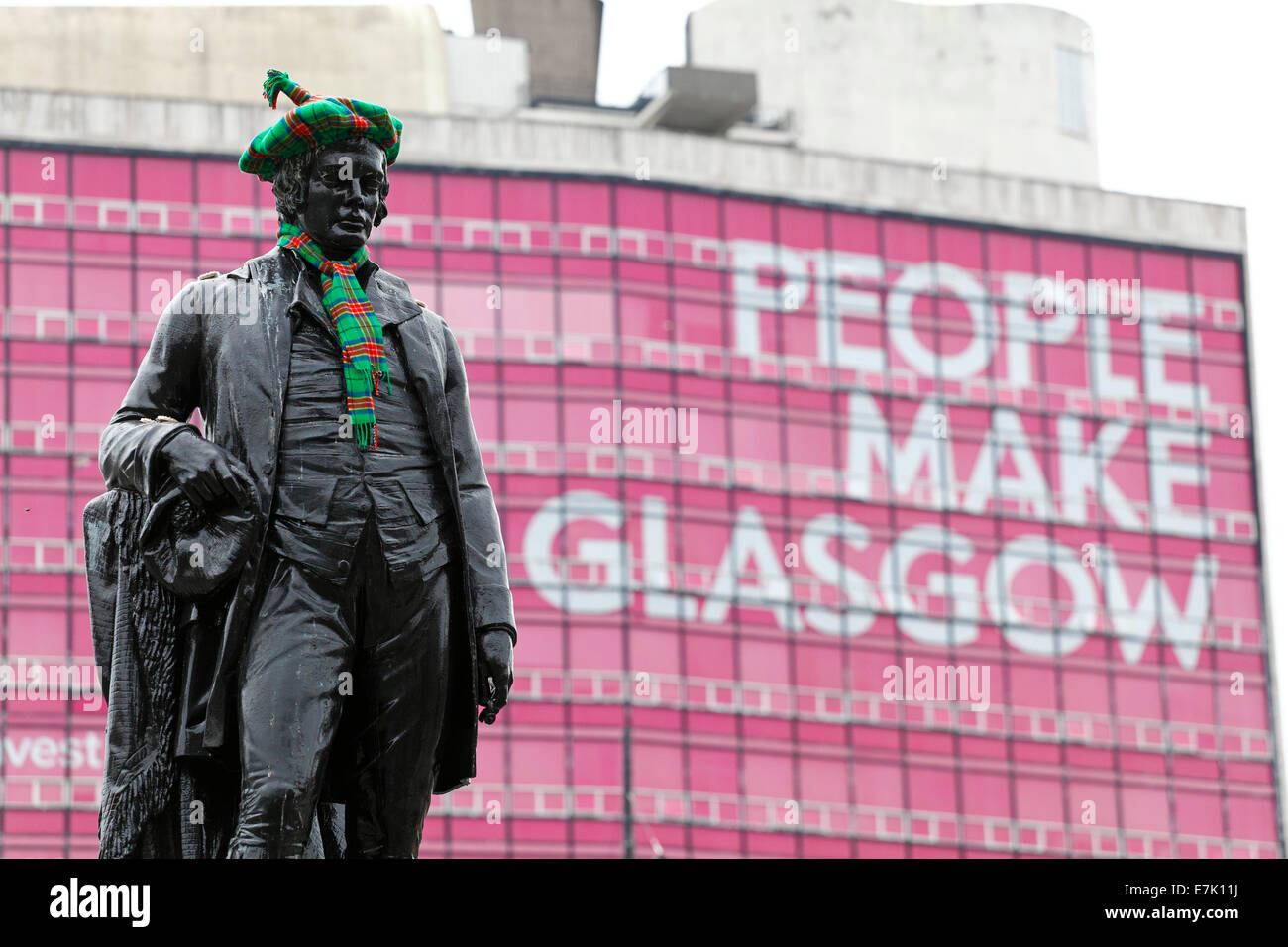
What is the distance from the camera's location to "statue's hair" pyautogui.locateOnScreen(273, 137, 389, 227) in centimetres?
1211

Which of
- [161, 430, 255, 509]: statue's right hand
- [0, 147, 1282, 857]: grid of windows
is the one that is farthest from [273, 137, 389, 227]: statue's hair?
[0, 147, 1282, 857]: grid of windows

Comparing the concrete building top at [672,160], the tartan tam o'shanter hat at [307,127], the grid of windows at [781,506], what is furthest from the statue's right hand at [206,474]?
the concrete building top at [672,160]

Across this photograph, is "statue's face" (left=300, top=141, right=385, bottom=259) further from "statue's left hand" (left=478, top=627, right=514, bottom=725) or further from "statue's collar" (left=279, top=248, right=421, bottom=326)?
"statue's left hand" (left=478, top=627, right=514, bottom=725)

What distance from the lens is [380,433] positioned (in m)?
11.9

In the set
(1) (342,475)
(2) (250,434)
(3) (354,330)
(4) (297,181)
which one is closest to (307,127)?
(4) (297,181)

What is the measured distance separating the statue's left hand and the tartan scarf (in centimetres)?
84

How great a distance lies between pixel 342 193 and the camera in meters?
12.1

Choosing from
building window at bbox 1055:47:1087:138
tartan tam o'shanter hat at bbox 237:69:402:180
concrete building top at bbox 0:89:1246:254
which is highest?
building window at bbox 1055:47:1087:138

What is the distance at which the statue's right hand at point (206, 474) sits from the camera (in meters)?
11.6

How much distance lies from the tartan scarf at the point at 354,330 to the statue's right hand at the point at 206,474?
49cm

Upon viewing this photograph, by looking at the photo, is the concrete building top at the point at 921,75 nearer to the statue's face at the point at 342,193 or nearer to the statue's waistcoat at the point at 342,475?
the statue's face at the point at 342,193

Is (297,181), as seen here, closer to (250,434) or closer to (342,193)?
(342,193)
